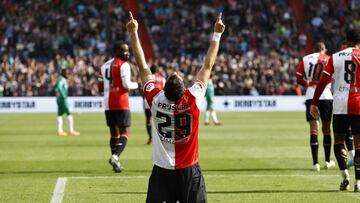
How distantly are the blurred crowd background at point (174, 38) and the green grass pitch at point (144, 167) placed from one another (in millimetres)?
12955

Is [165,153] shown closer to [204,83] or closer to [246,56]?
[204,83]

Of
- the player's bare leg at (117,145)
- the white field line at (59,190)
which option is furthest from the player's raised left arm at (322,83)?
the player's bare leg at (117,145)

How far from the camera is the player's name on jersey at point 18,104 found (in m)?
42.9

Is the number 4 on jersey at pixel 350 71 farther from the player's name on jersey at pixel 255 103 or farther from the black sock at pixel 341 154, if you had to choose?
the player's name on jersey at pixel 255 103

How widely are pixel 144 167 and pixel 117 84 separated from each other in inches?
73.5

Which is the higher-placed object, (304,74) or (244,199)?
(304,74)

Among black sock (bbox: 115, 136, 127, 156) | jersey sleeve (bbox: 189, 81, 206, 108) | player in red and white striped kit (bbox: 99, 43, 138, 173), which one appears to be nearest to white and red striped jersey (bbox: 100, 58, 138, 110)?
player in red and white striped kit (bbox: 99, 43, 138, 173)

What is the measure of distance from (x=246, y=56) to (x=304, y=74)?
3093cm

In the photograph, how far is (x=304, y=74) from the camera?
53.0 ft

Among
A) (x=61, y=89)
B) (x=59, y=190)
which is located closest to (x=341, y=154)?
(x=59, y=190)

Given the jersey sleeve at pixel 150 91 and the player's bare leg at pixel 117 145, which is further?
the player's bare leg at pixel 117 145

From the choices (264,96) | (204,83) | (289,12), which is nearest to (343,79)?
(204,83)

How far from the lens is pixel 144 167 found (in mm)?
16844

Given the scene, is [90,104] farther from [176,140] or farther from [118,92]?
[176,140]
